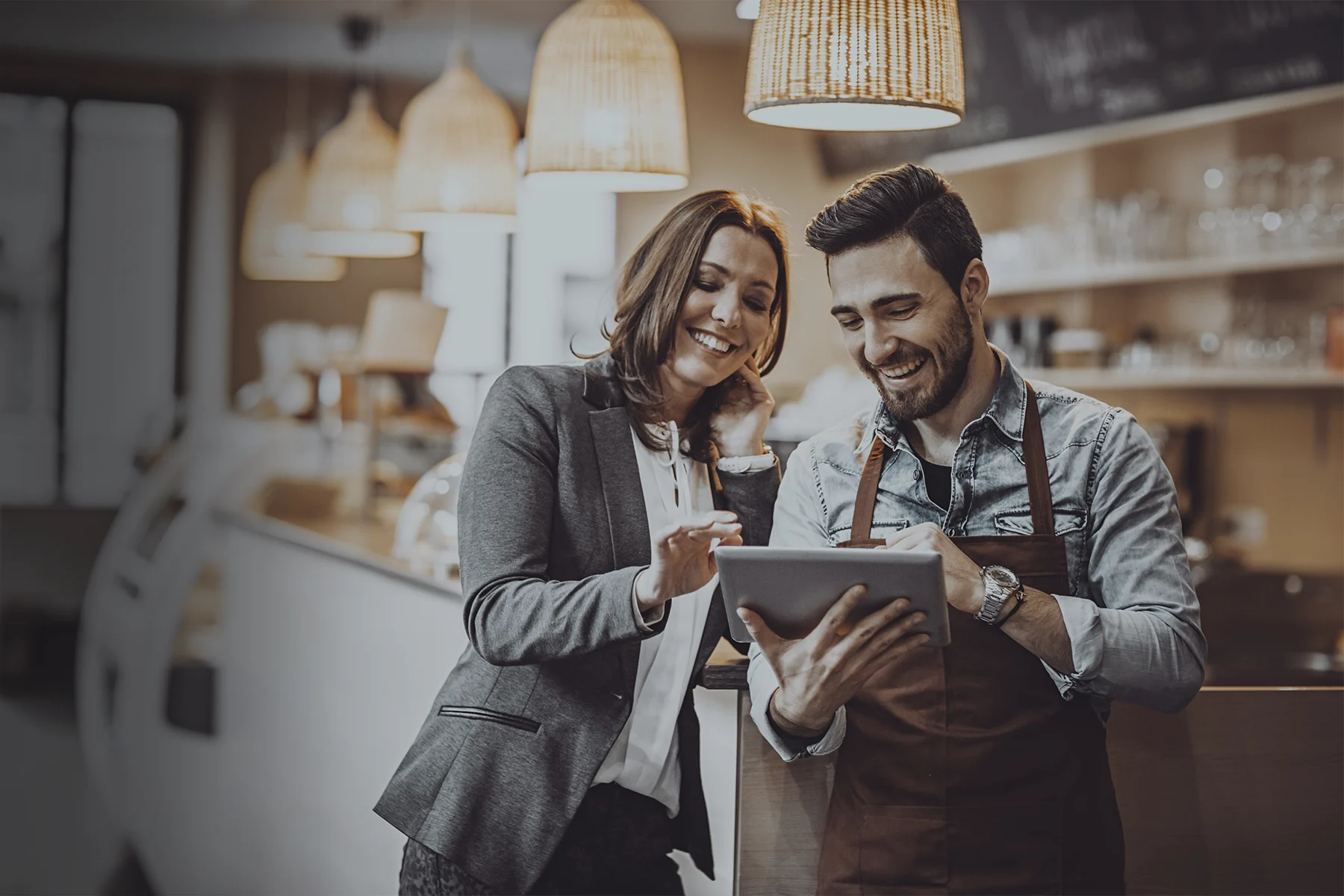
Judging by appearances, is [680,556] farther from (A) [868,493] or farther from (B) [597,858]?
(B) [597,858]

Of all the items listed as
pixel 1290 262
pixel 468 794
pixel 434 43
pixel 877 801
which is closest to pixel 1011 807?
pixel 877 801

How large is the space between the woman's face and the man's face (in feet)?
0.58

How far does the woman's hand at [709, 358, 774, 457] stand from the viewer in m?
1.95

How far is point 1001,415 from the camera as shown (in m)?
1.71

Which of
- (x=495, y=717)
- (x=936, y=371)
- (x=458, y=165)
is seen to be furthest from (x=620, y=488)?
(x=458, y=165)

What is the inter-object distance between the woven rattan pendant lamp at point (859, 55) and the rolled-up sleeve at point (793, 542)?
487 mm

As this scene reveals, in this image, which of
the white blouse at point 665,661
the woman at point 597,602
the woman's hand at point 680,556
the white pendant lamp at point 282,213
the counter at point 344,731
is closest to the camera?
the woman's hand at point 680,556

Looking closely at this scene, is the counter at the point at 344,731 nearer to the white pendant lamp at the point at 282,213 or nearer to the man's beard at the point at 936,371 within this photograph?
the man's beard at the point at 936,371

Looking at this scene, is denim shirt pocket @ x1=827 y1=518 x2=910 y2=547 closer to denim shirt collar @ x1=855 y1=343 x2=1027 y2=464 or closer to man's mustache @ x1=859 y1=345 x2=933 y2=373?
denim shirt collar @ x1=855 y1=343 x2=1027 y2=464

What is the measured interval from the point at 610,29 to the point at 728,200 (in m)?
0.73

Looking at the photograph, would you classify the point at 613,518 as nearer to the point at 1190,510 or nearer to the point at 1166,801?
the point at 1166,801

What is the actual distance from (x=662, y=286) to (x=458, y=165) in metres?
1.48

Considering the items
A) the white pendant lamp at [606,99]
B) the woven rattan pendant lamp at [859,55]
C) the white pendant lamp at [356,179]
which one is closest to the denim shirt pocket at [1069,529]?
the woven rattan pendant lamp at [859,55]

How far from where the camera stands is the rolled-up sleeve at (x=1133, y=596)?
1579mm
